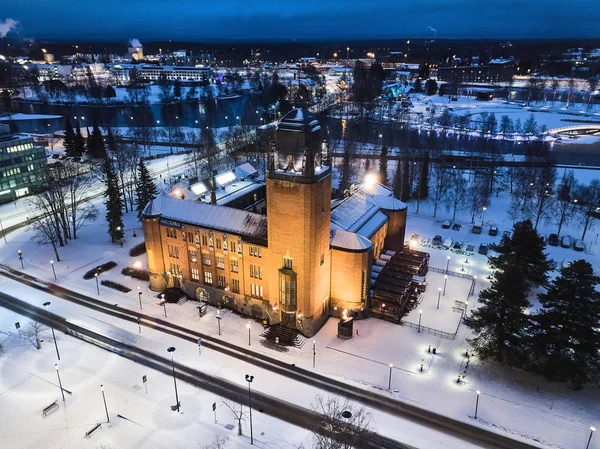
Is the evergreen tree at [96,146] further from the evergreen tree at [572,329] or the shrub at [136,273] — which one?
the evergreen tree at [572,329]

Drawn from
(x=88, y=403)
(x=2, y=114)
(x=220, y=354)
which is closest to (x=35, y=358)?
(x=88, y=403)

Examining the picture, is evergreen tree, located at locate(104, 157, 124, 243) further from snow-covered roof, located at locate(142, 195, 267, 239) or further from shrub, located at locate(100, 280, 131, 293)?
snow-covered roof, located at locate(142, 195, 267, 239)

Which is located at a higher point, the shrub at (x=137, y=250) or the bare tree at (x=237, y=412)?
the shrub at (x=137, y=250)

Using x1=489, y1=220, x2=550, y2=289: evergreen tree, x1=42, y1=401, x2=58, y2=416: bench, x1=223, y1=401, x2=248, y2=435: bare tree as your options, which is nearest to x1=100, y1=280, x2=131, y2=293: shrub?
x1=42, y1=401, x2=58, y2=416: bench

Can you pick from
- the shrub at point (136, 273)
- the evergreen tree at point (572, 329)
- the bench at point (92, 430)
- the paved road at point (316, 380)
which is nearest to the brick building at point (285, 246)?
the shrub at point (136, 273)

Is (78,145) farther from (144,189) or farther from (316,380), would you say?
(316,380)

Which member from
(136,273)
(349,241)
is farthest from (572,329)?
(136,273)
